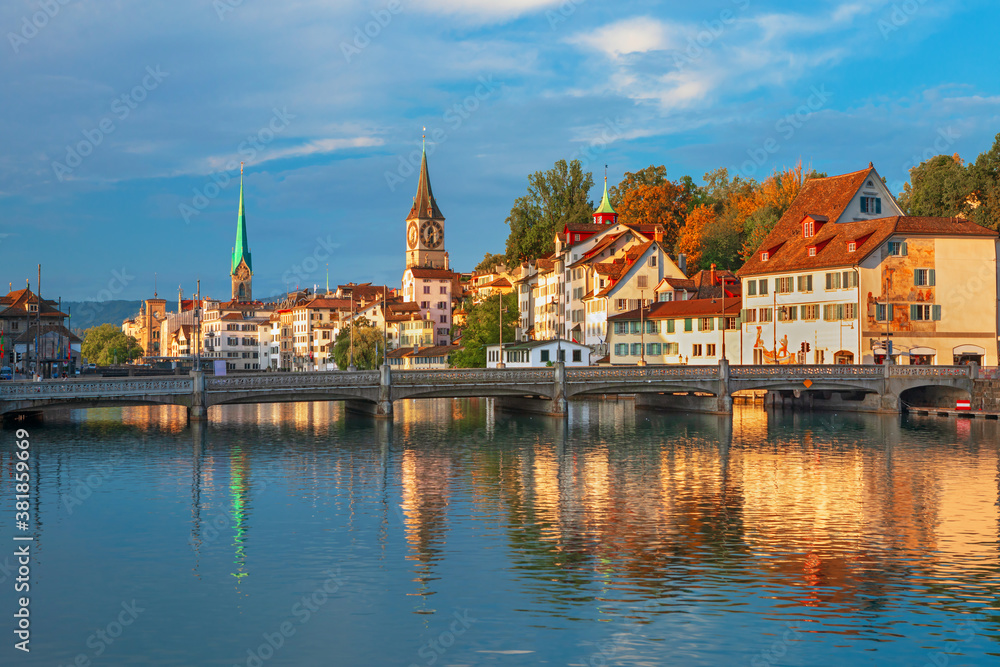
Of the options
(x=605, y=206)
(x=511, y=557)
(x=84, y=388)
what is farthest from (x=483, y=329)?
(x=511, y=557)

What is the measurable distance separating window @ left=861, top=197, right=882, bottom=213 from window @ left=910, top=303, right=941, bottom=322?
13.6 metres

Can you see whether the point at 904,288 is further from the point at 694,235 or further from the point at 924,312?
the point at 694,235

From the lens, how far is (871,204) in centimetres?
9425

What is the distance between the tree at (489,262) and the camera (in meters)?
189

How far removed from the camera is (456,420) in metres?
82.0

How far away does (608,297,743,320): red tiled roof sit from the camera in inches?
3883

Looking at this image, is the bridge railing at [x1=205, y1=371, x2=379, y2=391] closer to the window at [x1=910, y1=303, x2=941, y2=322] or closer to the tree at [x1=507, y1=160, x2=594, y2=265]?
the window at [x1=910, y1=303, x2=941, y2=322]

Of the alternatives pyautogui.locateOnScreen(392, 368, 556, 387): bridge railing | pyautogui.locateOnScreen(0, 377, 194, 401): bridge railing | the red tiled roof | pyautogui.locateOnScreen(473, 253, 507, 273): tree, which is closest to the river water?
pyautogui.locateOnScreen(0, 377, 194, 401): bridge railing

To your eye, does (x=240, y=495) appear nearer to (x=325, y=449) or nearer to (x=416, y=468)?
(x=416, y=468)

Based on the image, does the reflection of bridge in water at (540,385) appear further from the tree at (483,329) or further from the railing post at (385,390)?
the tree at (483,329)

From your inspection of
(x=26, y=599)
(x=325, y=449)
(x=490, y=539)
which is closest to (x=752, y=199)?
(x=325, y=449)

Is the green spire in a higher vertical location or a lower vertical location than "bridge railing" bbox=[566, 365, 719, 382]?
higher

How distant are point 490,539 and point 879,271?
62.6m

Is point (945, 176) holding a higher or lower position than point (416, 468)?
higher
